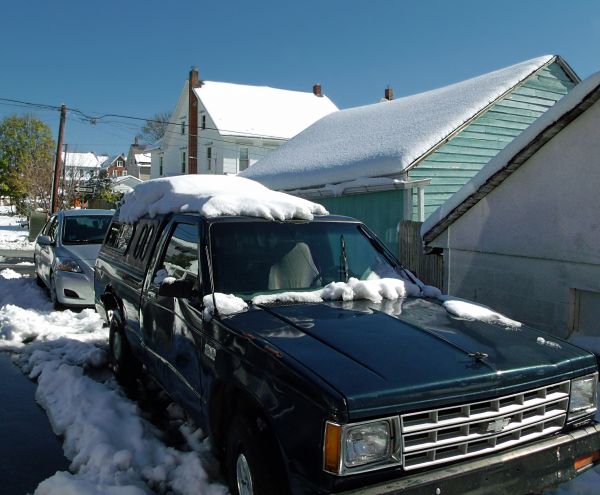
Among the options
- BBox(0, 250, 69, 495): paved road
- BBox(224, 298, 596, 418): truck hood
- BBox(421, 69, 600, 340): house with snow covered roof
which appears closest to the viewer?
BBox(224, 298, 596, 418): truck hood

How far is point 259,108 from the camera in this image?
32312 millimetres

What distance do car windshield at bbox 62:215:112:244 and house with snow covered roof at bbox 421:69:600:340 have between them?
609 cm

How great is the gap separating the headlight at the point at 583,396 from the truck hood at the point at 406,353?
0.06 meters

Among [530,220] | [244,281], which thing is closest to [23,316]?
[244,281]

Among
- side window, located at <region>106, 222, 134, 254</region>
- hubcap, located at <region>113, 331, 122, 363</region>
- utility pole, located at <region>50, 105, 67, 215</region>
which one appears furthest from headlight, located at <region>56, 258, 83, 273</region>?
utility pole, located at <region>50, 105, 67, 215</region>

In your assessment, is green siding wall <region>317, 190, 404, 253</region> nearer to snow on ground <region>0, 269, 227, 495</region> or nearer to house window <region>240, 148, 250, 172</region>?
snow on ground <region>0, 269, 227, 495</region>

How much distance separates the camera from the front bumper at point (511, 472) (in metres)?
2.41

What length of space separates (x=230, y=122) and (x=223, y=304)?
2787cm

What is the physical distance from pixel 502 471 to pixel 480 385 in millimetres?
418

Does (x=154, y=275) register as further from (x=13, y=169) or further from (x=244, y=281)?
(x=13, y=169)

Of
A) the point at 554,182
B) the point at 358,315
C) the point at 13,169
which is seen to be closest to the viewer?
the point at 358,315

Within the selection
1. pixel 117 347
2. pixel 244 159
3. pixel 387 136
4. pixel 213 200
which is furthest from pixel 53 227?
pixel 244 159

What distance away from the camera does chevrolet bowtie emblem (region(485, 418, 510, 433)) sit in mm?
2672

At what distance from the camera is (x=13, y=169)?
169 ft
